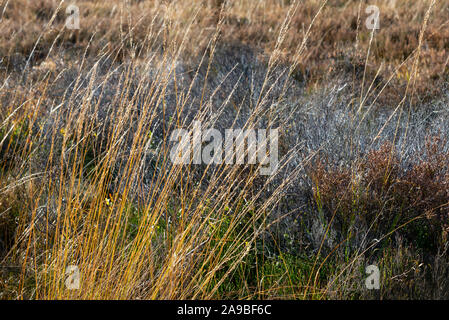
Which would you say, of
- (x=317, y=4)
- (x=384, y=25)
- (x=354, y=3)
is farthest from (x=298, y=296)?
(x=354, y=3)

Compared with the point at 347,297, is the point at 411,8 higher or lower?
higher

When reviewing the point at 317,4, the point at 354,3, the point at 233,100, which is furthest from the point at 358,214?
the point at 354,3

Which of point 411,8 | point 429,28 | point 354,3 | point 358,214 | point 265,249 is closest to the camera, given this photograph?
point 358,214

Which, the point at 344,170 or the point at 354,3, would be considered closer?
the point at 344,170

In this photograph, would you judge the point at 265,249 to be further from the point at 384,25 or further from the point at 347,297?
the point at 384,25

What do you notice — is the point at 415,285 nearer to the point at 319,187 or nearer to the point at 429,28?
the point at 319,187

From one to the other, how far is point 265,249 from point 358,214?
1.65ft

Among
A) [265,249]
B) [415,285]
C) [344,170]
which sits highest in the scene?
[344,170]

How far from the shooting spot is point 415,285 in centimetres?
204

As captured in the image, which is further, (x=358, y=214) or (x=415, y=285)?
(x=358, y=214)
